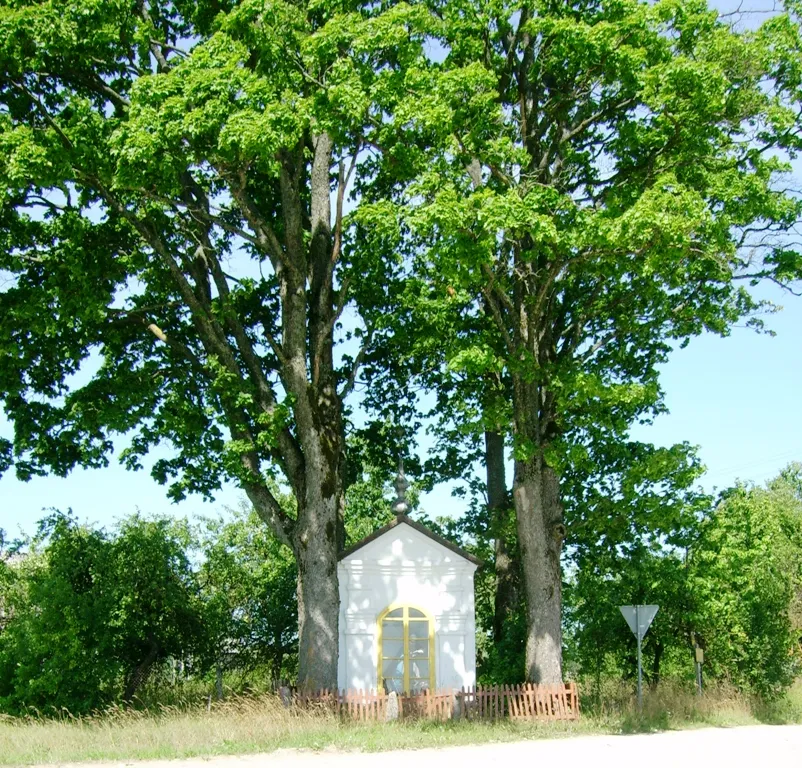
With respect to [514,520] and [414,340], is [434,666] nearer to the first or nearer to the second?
[514,520]

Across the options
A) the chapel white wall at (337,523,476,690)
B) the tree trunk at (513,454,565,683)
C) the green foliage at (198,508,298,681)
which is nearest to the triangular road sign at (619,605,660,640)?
the tree trunk at (513,454,565,683)

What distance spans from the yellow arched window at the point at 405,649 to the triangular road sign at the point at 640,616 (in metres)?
4.37

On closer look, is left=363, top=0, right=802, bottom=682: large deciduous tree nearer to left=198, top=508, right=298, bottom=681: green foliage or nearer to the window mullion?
the window mullion

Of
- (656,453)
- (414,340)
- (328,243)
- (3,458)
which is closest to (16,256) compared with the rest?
(3,458)

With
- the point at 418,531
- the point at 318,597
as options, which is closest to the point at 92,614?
the point at 318,597

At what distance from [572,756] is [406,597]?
7.37m

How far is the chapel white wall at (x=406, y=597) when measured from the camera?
780 inches

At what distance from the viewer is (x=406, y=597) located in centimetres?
2041

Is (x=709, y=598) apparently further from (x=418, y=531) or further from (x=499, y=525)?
(x=418, y=531)

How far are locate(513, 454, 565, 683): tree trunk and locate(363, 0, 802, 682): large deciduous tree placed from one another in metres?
0.04

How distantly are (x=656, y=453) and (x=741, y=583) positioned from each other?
5538mm

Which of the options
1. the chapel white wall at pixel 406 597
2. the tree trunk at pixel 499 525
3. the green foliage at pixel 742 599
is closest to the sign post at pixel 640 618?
the chapel white wall at pixel 406 597

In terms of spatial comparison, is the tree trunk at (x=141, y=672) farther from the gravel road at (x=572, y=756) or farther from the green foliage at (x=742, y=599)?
the green foliage at (x=742, y=599)

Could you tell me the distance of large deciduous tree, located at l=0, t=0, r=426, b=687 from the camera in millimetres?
16016
